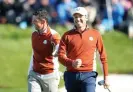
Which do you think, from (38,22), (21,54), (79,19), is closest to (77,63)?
(79,19)

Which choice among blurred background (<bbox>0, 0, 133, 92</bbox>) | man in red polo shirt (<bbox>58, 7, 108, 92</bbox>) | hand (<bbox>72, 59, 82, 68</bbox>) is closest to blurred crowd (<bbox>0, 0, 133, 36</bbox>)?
blurred background (<bbox>0, 0, 133, 92</bbox>)

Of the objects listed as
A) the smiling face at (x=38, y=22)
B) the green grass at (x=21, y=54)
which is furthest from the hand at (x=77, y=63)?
the green grass at (x=21, y=54)

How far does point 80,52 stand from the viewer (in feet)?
30.7

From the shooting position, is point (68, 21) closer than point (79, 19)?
No

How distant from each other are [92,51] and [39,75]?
141cm

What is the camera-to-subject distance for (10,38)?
23.0 meters

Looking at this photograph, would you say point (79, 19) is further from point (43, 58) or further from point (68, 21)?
point (68, 21)

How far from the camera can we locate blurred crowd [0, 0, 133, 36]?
73.5 feet

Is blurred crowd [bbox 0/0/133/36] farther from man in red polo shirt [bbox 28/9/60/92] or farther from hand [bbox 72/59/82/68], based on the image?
hand [bbox 72/59/82/68]

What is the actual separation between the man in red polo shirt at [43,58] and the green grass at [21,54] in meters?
6.13

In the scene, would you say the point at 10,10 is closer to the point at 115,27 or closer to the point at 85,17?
the point at 115,27

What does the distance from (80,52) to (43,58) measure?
4.09ft

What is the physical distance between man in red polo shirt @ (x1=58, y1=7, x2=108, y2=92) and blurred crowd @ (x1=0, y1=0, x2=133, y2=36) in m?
12.8

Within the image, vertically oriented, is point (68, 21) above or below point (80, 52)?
above
